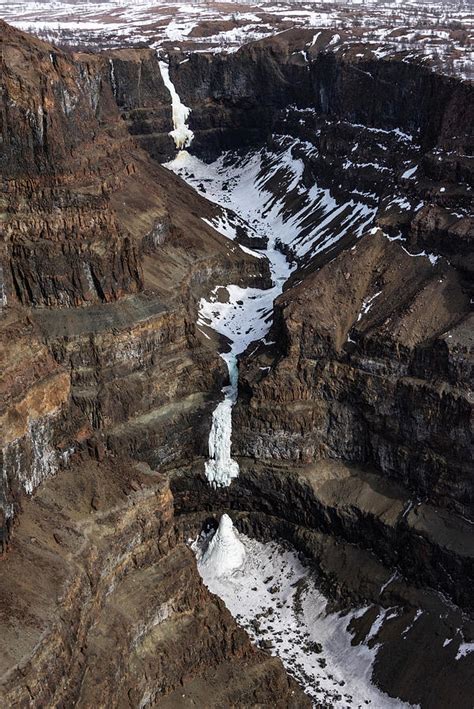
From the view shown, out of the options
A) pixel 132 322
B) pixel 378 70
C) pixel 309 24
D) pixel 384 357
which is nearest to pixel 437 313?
pixel 384 357

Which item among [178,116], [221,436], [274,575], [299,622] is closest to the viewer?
[299,622]

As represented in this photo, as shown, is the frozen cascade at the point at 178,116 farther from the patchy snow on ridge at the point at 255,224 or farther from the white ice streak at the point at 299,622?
the white ice streak at the point at 299,622

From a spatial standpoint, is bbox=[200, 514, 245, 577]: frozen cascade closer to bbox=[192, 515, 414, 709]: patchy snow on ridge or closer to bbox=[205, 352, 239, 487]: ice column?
bbox=[192, 515, 414, 709]: patchy snow on ridge

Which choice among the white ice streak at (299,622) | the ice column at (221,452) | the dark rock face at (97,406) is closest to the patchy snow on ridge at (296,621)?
the white ice streak at (299,622)

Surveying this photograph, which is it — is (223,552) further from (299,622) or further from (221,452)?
(221,452)

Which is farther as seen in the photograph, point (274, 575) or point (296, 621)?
point (274, 575)

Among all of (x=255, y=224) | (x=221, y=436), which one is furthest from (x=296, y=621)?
(x=255, y=224)

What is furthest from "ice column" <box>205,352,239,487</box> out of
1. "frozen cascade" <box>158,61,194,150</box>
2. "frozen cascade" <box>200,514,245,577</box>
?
"frozen cascade" <box>158,61,194,150</box>
